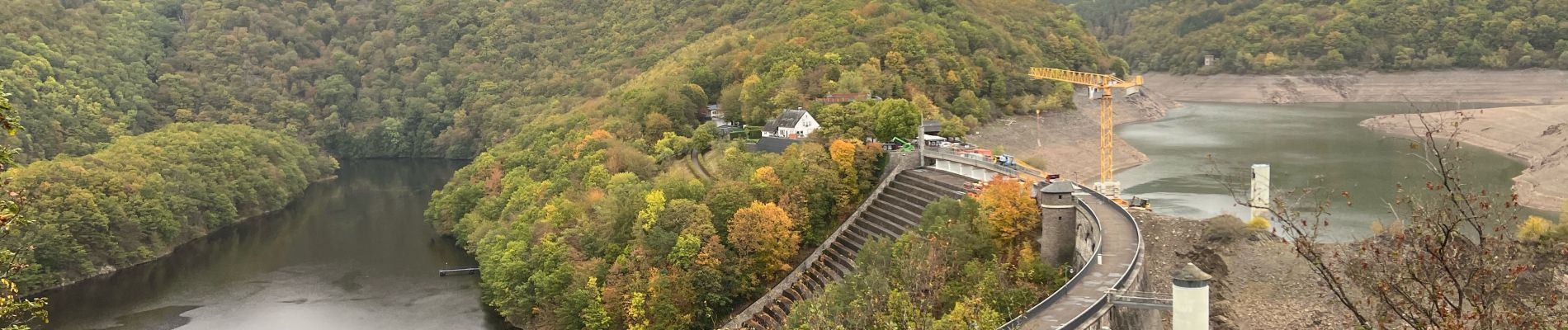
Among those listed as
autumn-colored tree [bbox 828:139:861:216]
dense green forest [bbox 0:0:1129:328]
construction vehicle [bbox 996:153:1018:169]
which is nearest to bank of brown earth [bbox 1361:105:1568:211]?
construction vehicle [bbox 996:153:1018:169]

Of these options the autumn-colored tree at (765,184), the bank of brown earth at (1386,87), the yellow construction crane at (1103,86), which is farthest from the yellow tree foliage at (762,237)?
the bank of brown earth at (1386,87)

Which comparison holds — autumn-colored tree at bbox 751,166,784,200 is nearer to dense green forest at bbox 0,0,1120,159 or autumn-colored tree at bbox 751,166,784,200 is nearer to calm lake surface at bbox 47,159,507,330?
calm lake surface at bbox 47,159,507,330

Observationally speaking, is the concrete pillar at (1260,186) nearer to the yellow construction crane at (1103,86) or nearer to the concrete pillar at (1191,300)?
the yellow construction crane at (1103,86)

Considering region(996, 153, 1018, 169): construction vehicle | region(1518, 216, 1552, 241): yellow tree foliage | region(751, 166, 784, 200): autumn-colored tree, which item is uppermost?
region(996, 153, 1018, 169): construction vehicle

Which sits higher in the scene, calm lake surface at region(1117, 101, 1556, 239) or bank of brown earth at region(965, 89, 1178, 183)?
bank of brown earth at region(965, 89, 1178, 183)

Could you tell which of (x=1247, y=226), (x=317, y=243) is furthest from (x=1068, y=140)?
(x=317, y=243)

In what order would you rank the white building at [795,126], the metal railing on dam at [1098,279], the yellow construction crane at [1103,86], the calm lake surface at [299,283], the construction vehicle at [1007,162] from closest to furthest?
the metal railing on dam at [1098,279] < the construction vehicle at [1007,162] < the calm lake surface at [299,283] < the white building at [795,126] < the yellow construction crane at [1103,86]

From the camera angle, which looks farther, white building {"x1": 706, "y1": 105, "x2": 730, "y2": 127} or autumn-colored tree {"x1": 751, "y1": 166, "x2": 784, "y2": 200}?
white building {"x1": 706, "y1": 105, "x2": 730, "y2": 127}
